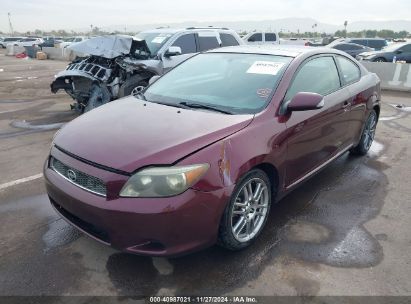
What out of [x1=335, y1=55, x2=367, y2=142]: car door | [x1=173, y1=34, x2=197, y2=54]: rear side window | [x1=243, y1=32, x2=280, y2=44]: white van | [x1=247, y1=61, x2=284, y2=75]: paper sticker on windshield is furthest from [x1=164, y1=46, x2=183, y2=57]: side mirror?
[x1=243, y1=32, x2=280, y2=44]: white van

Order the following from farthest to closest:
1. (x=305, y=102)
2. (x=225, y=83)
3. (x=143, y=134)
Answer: (x=225, y=83)
(x=305, y=102)
(x=143, y=134)

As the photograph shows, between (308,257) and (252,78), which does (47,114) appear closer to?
(252,78)

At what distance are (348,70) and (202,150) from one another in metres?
2.89

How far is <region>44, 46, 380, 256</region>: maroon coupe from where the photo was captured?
8.00ft

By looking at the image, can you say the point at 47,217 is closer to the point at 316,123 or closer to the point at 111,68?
the point at 316,123

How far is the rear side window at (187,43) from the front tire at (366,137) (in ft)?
15.5

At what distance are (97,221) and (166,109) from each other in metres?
1.24

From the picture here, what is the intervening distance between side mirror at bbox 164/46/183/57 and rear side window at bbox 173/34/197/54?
1.78 ft

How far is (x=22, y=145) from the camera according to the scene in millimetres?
5883

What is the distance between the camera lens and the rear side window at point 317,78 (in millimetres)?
3515

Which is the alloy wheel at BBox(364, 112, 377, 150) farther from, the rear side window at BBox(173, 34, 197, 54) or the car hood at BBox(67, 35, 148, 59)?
the car hood at BBox(67, 35, 148, 59)

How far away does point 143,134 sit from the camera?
2.77 m

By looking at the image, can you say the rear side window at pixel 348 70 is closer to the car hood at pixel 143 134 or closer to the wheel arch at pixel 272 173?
the wheel arch at pixel 272 173

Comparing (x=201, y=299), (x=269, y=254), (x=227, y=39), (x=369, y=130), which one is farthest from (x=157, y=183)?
(x=227, y=39)
